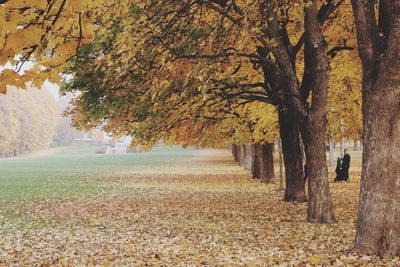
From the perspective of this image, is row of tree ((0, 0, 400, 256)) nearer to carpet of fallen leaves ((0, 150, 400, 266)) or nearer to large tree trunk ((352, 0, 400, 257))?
large tree trunk ((352, 0, 400, 257))

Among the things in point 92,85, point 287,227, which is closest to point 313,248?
point 287,227

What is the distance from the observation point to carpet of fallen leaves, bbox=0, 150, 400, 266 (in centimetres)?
1030

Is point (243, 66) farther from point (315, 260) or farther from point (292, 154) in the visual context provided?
point (315, 260)

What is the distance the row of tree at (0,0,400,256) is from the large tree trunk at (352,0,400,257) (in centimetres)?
2

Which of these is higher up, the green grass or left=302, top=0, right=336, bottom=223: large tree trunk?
left=302, top=0, right=336, bottom=223: large tree trunk

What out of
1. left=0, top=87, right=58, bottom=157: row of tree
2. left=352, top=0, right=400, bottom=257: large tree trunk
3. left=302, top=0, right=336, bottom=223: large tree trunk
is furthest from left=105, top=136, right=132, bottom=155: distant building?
left=352, top=0, right=400, bottom=257: large tree trunk

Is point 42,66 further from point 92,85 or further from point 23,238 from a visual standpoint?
point 92,85

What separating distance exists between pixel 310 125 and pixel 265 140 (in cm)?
1357

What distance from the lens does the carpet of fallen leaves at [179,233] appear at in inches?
406

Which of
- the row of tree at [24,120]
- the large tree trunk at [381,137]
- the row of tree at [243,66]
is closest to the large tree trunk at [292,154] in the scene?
the row of tree at [243,66]

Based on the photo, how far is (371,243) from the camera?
1016cm

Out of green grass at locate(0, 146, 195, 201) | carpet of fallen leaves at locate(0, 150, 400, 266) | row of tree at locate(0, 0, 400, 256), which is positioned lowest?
green grass at locate(0, 146, 195, 201)

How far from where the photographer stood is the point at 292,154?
20172mm

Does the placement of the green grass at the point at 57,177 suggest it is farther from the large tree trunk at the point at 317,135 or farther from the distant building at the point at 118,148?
the distant building at the point at 118,148
